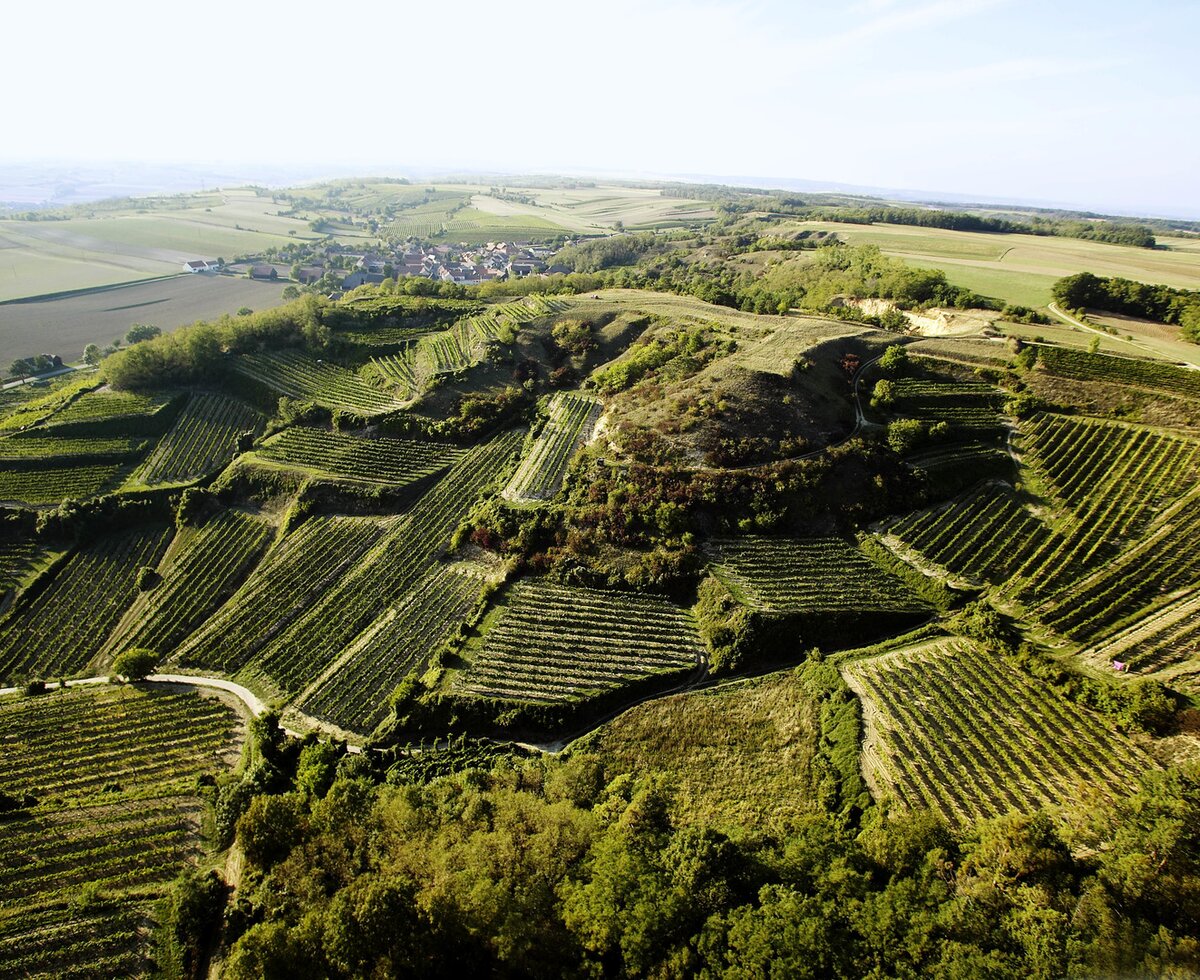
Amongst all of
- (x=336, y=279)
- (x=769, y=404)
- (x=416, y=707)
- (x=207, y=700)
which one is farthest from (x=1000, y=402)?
(x=336, y=279)

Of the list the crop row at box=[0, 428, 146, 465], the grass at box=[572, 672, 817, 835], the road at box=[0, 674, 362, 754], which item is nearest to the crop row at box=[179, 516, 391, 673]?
the road at box=[0, 674, 362, 754]

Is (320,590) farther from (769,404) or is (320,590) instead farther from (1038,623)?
(1038,623)

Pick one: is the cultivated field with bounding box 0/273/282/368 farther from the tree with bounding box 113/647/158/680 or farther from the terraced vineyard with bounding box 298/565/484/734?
the terraced vineyard with bounding box 298/565/484/734

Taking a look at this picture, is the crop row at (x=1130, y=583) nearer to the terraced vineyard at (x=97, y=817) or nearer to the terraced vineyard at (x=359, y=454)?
the terraced vineyard at (x=359, y=454)

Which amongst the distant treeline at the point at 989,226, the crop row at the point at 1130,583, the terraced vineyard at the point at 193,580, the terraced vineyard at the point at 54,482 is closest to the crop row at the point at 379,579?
the terraced vineyard at the point at 193,580

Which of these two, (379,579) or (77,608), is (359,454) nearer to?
(379,579)

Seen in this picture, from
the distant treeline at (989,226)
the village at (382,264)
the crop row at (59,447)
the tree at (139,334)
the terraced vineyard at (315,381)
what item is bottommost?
the crop row at (59,447)

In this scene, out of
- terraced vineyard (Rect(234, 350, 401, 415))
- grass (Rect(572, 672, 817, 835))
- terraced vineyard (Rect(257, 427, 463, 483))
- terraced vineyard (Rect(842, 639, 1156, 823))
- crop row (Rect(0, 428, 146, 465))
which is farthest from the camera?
terraced vineyard (Rect(234, 350, 401, 415))
